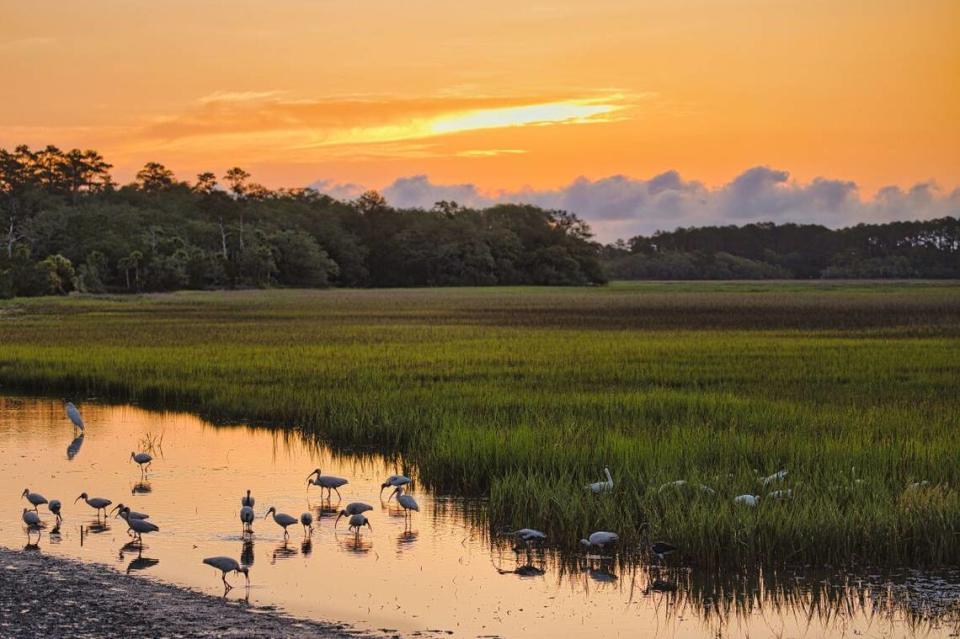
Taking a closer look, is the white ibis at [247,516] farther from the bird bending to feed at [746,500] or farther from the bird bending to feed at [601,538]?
the bird bending to feed at [746,500]

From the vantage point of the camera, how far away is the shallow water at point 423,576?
10.8m

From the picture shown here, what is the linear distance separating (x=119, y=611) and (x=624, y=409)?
495 inches

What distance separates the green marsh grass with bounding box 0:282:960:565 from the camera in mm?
12781

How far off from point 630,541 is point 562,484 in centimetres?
180

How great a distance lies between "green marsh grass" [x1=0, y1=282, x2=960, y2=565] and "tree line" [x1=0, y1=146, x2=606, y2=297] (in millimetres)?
67097

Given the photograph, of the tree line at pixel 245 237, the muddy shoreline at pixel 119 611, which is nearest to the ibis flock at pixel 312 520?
the muddy shoreline at pixel 119 611

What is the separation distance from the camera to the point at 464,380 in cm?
2791

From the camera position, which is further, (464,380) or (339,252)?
(339,252)

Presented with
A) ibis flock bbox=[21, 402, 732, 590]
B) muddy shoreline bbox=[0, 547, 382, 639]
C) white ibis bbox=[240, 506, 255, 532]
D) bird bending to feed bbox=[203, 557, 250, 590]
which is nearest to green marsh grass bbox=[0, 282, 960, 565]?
ibis flock bbox=[21, 402, 732, 590]

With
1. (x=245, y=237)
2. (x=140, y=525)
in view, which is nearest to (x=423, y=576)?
(x=140, y=525)

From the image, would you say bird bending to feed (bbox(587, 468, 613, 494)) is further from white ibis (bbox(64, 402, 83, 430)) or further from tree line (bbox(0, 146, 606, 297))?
tree line (bbox(0, 146, 606, 297))

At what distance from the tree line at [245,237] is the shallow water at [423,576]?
283 ft

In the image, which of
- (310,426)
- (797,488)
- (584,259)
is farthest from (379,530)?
(584,259)

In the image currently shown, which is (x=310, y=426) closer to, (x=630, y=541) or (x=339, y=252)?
(x=630, y=541)
